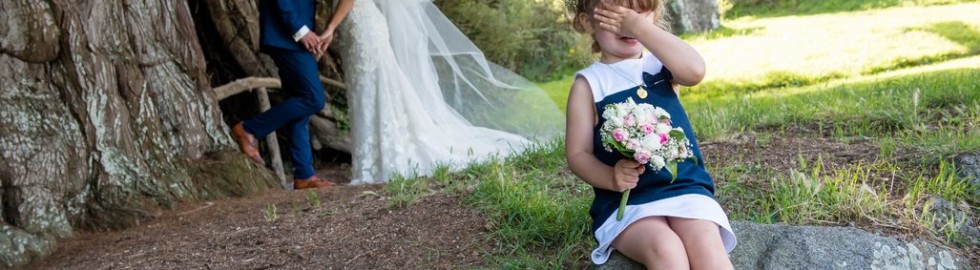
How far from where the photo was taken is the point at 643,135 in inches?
112

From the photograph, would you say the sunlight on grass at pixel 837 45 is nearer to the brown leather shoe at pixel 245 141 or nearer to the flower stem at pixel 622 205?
the brown leather shoe at pixel 245 141

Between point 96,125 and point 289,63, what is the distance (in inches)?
50.9

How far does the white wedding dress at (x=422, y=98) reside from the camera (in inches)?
257

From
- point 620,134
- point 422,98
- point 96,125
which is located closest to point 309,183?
point 422,98

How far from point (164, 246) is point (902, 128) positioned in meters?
3.82

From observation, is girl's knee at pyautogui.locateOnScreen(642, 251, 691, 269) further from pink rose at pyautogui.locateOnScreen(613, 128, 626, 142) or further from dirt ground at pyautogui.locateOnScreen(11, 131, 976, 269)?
dirt ground at pyautogui.locateOnScreen(11, 131, 976, 269)

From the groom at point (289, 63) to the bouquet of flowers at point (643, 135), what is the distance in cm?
342

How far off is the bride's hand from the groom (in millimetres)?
3163

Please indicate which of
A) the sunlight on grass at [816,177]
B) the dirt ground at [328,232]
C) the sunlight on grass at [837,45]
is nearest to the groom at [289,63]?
the dirt ground at [328,232]

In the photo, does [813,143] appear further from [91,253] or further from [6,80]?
[6,80]

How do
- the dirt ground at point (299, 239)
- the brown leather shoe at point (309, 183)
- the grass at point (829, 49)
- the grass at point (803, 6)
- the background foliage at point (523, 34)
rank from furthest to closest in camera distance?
the grass at point (803, 6)
the grass at point (829, 49)
the background foliage at point (523, 34)
the brown leather shoe at point (309, 183)
the dirt ground at point (299, 239)

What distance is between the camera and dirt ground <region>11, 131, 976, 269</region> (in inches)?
163

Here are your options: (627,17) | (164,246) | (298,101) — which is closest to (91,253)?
(164,246)

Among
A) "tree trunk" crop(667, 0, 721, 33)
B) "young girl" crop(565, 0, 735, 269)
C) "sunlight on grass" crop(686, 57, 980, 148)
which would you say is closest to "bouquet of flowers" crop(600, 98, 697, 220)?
"young girl" crop(565, 0, 735, 269)
